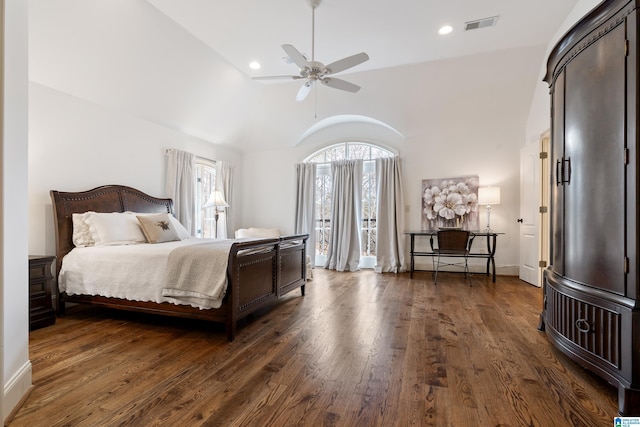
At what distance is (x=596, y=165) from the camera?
1802mm

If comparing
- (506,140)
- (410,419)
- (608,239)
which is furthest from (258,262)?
(506,140)

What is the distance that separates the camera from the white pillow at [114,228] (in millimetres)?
3250

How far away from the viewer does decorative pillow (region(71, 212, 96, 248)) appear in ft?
10.6

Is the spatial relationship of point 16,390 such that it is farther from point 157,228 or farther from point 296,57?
point 296,57

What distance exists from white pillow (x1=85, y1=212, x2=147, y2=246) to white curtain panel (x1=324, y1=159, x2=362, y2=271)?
3438mm

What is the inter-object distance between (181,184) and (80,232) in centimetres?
184

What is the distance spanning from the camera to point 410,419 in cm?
148

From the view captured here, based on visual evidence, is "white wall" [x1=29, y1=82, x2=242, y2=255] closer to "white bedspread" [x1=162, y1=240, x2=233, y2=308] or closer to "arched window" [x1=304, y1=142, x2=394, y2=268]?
"white bedspread" [x1=162, y1=240, x2=233, y2=308]

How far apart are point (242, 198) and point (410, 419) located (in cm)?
600

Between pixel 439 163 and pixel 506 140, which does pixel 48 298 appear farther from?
pixel 506 140

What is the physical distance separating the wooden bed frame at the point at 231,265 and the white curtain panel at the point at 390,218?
2254mm

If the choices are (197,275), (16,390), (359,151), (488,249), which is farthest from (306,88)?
(488,249)

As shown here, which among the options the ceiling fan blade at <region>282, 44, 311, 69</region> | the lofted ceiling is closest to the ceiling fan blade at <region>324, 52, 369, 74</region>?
the ceiling fan blade at <region>282, 44, 311, 69</region>

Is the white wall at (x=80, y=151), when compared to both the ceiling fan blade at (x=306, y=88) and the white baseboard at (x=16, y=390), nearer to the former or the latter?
the white baseboard at (x=16, y=390)
